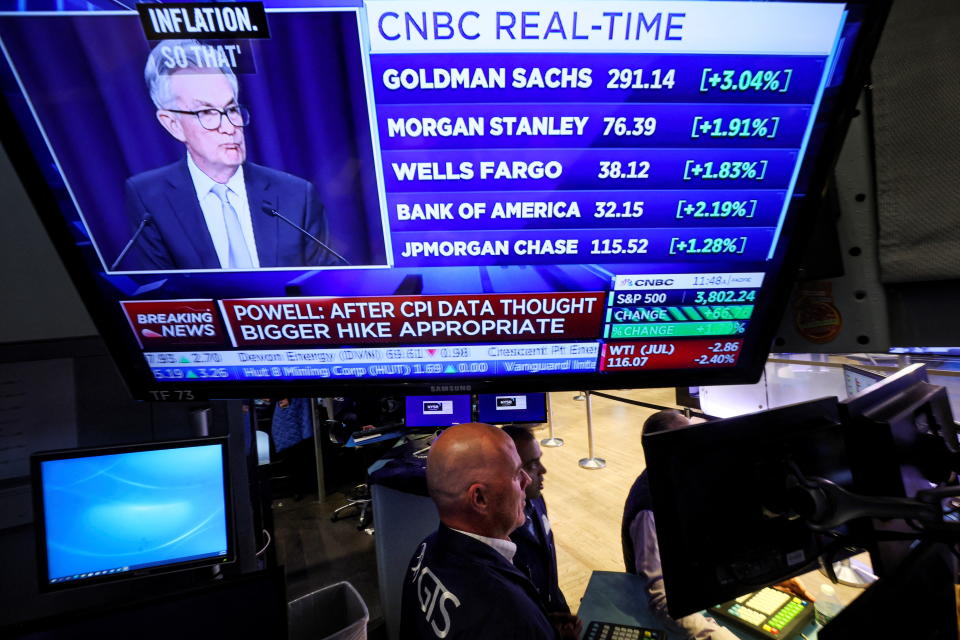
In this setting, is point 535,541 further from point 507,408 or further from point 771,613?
→ point 507,408

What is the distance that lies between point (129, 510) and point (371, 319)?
3.49 ft

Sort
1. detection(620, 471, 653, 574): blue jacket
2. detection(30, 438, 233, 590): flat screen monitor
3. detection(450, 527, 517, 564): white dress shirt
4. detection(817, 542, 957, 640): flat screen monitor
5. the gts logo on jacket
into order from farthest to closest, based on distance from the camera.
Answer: detection(620, 471, 653, 574): blue jacket, detection(450, 527, 517, 564): white dress shirt, the gts logo on jacket, detection(30, 438, 233, 590): flat screen monitor, detection(817, 542, 957, 640): flat screen monitor

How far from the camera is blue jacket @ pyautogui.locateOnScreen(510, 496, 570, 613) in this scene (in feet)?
6.77

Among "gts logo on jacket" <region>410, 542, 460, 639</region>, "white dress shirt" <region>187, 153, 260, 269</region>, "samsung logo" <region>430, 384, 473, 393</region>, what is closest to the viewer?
"white dress shirt" <region>187, 153, 260, 269</region>

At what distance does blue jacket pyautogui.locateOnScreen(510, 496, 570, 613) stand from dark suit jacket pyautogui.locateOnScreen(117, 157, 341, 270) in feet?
5.77

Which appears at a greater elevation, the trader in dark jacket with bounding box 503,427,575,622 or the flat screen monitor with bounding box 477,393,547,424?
the flat screen monitor with bounding box 477,393,547,424

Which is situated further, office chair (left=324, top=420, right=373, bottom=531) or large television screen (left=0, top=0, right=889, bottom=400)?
office chair (left=324, top=420, right=373, bottom=531)

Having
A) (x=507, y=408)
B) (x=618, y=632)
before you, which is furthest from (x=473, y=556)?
(x=507, y=408)

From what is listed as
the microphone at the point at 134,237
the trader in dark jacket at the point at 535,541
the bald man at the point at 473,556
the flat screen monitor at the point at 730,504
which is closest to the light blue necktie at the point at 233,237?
the microphone at the point at 134,237

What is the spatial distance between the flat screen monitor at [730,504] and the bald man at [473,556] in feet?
2.19

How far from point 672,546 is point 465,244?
30.0 inches

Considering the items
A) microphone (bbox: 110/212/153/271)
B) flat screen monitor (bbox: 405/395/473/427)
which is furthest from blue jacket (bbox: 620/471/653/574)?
microphone (bbox: 110/212/153/271)

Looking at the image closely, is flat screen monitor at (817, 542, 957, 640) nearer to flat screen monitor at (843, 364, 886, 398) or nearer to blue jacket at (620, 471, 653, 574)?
flat screen monitor at (843, 364, 886, 398)

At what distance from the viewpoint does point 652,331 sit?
3.39 ft
